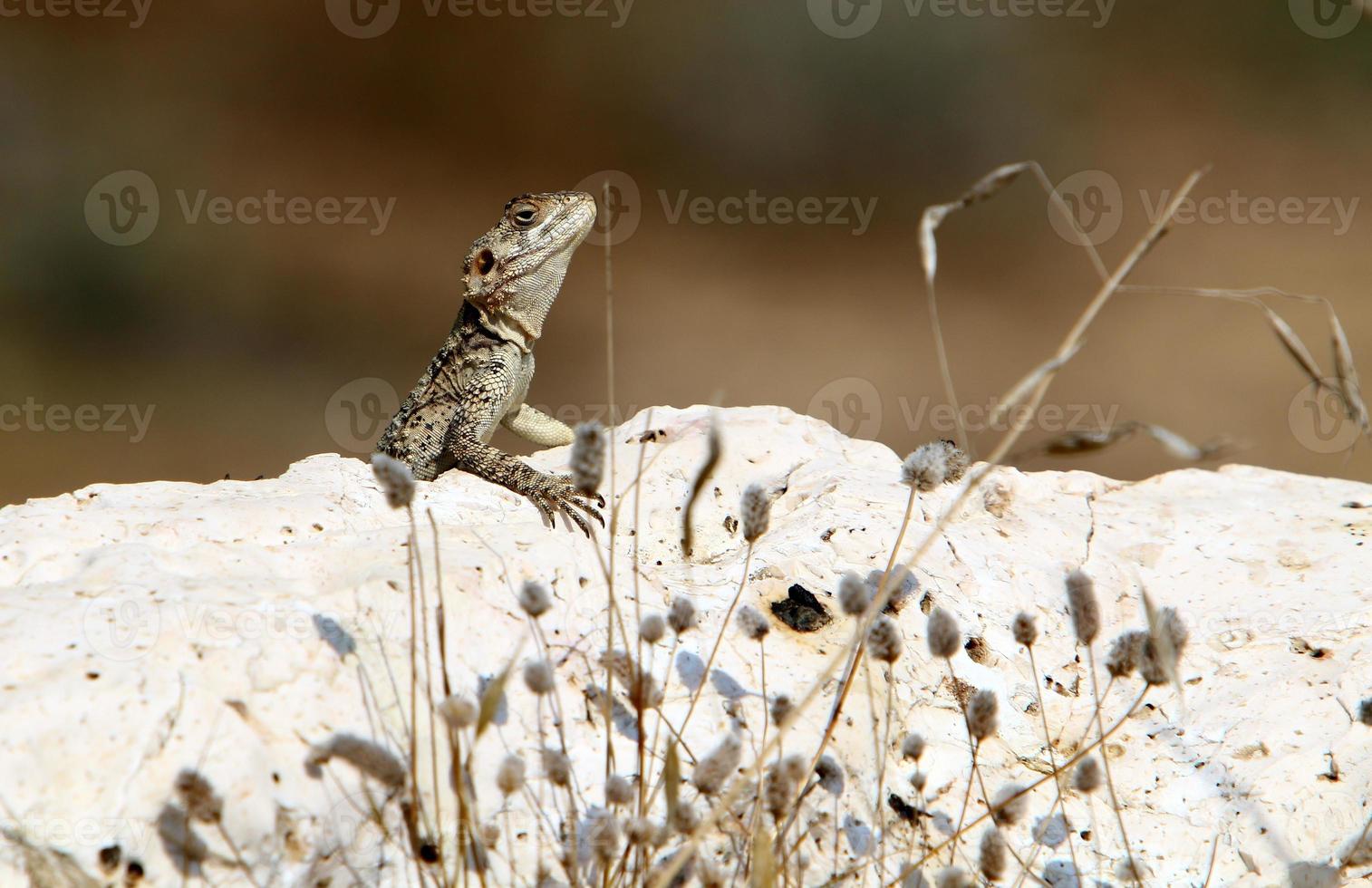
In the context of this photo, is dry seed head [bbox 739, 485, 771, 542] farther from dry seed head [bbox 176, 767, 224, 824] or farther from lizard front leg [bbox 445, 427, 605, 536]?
lizard front leg [bbox 445, 427, 605, 536]

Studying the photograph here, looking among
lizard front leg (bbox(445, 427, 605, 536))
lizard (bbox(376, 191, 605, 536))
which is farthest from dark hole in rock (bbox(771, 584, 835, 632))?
lizard (bbox(376, 191, 605, 536))

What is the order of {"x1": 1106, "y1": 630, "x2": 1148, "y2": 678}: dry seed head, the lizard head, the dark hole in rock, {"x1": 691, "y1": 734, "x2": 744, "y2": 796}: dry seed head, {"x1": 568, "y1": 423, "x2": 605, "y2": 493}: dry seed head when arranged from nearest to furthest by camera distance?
{"x1": 691, "y1": 734, "x2": 744, "y2": 796}: dry seed head < {"x1": 568, "y1": 423, "x2": 605, "y2": 493}: dry seed head < {"x1": 1106, "y1": 630, "x2": 1148, "y2": 678}: dry seed head < the dark hole in rock < the lizard head

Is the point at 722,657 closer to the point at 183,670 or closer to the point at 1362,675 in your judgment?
the point at 183,670

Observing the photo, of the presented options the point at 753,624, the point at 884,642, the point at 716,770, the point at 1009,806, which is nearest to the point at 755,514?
the point at 753,624

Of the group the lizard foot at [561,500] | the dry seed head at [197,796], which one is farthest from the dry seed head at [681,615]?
the lizard foot at [561,500]

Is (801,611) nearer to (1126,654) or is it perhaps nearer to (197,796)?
(1126,654)

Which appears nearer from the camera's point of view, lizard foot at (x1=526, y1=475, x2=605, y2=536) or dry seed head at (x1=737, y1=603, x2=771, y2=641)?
dry seed head at (x1=737, y1=603, x2=771, y2=641)
